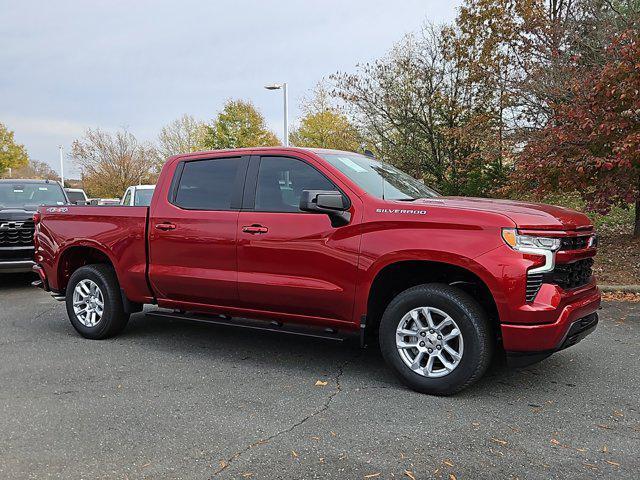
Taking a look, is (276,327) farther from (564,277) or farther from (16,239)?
(16,239)

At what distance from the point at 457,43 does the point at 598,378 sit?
14.0 meters

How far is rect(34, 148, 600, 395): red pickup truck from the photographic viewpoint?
3.96m

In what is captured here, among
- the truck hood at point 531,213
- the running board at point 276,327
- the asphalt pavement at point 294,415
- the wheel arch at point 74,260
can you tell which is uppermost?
the truck hood at point 531,213

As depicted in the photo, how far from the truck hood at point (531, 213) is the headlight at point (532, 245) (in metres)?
0.07

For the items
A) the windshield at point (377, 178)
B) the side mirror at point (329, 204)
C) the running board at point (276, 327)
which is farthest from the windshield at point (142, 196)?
the side mirror at point (329, 204)

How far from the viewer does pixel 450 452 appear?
331cm

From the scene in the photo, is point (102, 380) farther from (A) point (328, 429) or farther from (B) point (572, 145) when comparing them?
(B) point (572, 145)

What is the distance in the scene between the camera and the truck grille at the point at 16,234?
29.5 feet

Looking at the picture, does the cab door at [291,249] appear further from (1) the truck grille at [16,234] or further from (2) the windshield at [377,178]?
(1) the truck grille at [16,234]

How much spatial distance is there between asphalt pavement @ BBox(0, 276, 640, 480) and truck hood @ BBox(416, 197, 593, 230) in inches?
50.3

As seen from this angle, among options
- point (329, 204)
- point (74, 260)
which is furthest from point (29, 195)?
point (329, 204)

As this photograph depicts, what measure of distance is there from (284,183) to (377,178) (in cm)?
82

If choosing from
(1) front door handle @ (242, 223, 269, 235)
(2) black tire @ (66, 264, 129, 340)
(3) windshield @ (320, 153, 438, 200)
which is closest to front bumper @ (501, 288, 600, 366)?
(3) windshield @ (320, 153, 438, 200)

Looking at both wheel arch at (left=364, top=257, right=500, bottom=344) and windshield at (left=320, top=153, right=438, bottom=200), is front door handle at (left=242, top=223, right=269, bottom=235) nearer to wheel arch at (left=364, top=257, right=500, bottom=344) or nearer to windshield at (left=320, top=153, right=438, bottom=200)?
windshield at (left=320, top=153, right=438, bottom=200)
